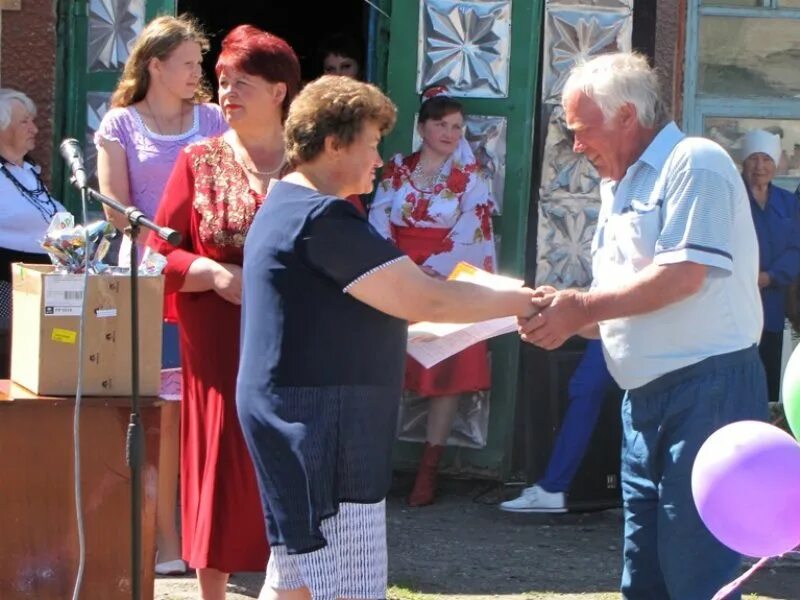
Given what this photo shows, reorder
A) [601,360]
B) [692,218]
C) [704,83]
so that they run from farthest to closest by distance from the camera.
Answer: [704,83], [601,360], [692,218]

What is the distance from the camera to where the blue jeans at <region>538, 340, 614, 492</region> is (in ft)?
21.1

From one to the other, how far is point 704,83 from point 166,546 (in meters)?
3.77

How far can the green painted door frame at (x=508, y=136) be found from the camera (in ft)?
22.1

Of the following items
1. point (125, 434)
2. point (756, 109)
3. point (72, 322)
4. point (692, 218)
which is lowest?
point (125, 434)

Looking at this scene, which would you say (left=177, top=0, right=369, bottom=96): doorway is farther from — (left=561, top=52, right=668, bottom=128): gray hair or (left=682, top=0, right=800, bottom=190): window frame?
(left=561, top=52, right=668, bottom=128): gray hair

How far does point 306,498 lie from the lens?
11.1ft

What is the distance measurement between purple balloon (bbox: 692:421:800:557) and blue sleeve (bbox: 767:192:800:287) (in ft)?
11.9

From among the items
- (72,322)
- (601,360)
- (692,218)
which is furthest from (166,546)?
(692,218)

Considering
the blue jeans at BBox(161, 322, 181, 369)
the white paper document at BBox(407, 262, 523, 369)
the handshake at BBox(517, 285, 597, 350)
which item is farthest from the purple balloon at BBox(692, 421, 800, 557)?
the blue jeans at BBox(161, 322, 181, 369)

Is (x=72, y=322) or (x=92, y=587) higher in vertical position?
(x=72, y=322)

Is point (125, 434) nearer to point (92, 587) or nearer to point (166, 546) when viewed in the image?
point (92, 587)

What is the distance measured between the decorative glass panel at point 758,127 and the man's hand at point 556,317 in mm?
3812

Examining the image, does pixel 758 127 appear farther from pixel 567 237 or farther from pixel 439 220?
pixel 439 220

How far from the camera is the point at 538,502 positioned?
21.2 ft
